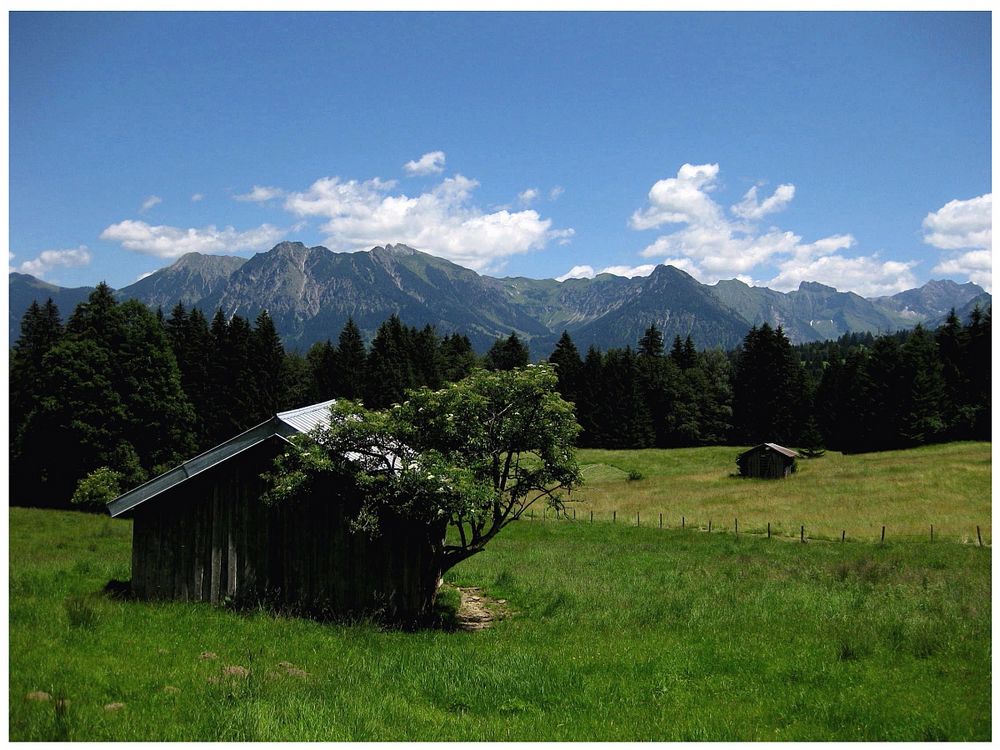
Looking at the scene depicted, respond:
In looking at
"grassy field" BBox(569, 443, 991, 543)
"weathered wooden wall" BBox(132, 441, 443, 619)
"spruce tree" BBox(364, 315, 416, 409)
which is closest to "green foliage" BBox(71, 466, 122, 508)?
"grassy field" BBox(569, 443, 991, 543)

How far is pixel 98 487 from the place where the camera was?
41250 millimetres

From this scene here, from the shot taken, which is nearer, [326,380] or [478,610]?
[478,610]

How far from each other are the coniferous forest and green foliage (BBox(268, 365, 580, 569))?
3564 cm

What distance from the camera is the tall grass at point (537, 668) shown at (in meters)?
8.02

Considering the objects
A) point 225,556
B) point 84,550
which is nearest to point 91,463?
point 84,550

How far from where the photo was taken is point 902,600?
55.0 feet

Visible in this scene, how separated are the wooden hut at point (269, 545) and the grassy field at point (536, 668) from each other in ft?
4.26

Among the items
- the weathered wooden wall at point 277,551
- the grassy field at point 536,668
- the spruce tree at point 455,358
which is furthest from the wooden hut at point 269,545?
the spruce tree at point 455,358

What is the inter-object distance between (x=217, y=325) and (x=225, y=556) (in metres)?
69.9

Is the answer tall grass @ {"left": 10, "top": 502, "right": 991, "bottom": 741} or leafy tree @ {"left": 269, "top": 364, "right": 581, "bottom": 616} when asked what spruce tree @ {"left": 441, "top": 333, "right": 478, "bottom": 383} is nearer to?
leafy tree @ {"left": 269, "top": 364, "right": 581, "bottom": 616}

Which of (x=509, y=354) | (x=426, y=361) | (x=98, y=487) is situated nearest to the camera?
(x=98, y=487)

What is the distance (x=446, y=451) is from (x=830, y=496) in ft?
132

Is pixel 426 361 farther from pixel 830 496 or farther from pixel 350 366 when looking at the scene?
pixel 830 496

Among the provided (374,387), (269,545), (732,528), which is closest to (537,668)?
(269,545)
